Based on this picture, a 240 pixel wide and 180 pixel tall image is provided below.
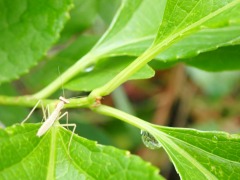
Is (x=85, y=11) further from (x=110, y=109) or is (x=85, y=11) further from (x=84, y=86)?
(x=110, y=109)

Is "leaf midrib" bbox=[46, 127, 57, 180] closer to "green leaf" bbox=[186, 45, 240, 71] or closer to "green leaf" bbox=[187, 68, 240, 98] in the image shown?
"green leaf" bbox=[186, 45, 240, 71]

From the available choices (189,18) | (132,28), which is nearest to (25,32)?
(132,28)

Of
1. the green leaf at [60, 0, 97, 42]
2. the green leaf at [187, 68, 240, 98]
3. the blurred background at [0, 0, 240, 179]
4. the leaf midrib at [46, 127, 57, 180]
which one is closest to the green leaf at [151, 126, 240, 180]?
the leaf midrib at [46, 127, 57, 180]

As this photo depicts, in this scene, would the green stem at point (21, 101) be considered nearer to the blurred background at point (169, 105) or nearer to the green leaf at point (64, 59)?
the green leaf at point (64, 59)

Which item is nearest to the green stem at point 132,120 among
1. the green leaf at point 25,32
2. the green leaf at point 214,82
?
the green leaf at point 25,32

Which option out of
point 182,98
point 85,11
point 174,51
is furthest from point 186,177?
point 182,98
